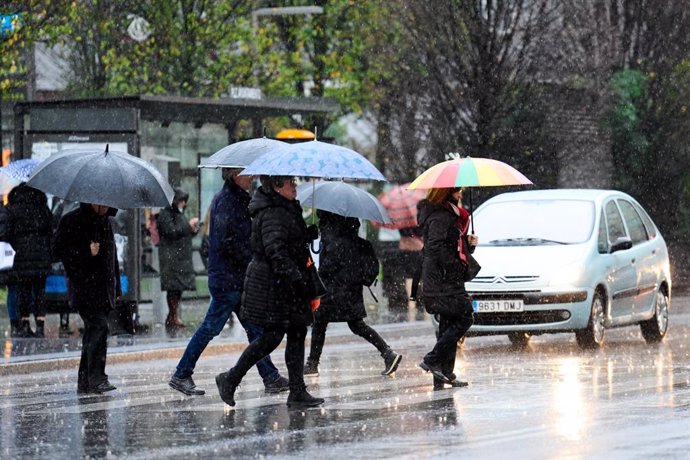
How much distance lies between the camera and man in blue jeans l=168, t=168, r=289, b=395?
42.2ft

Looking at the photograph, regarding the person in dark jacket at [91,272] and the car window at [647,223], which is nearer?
the person in dark jacket at [91,272]

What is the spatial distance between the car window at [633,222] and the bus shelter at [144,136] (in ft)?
17.6

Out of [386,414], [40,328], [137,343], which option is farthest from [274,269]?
[40,328]

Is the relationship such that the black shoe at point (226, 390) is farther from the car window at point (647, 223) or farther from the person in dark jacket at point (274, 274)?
the car window at point (647, 223)

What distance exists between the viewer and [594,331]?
57.6 feet

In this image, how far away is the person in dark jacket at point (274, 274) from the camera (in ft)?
38.5

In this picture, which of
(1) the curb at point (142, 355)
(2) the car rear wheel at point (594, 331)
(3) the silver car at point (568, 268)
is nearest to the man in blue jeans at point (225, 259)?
(1) the curb at point (142, 355)

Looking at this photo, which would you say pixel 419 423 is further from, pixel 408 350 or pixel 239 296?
pixel 408 350

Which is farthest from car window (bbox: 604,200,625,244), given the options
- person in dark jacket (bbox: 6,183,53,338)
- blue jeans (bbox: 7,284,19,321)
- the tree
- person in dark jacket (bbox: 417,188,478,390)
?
the tree

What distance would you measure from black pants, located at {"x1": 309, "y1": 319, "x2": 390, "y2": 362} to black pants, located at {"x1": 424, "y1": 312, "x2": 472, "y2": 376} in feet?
4.53

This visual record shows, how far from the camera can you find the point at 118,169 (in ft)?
42.9

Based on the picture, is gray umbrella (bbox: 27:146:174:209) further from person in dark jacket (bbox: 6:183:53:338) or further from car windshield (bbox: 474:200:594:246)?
person in dark jacket (bbox: 6:183:53:338)

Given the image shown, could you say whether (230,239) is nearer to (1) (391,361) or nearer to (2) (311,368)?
(1) (391,361)

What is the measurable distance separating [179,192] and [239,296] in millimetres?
8769
